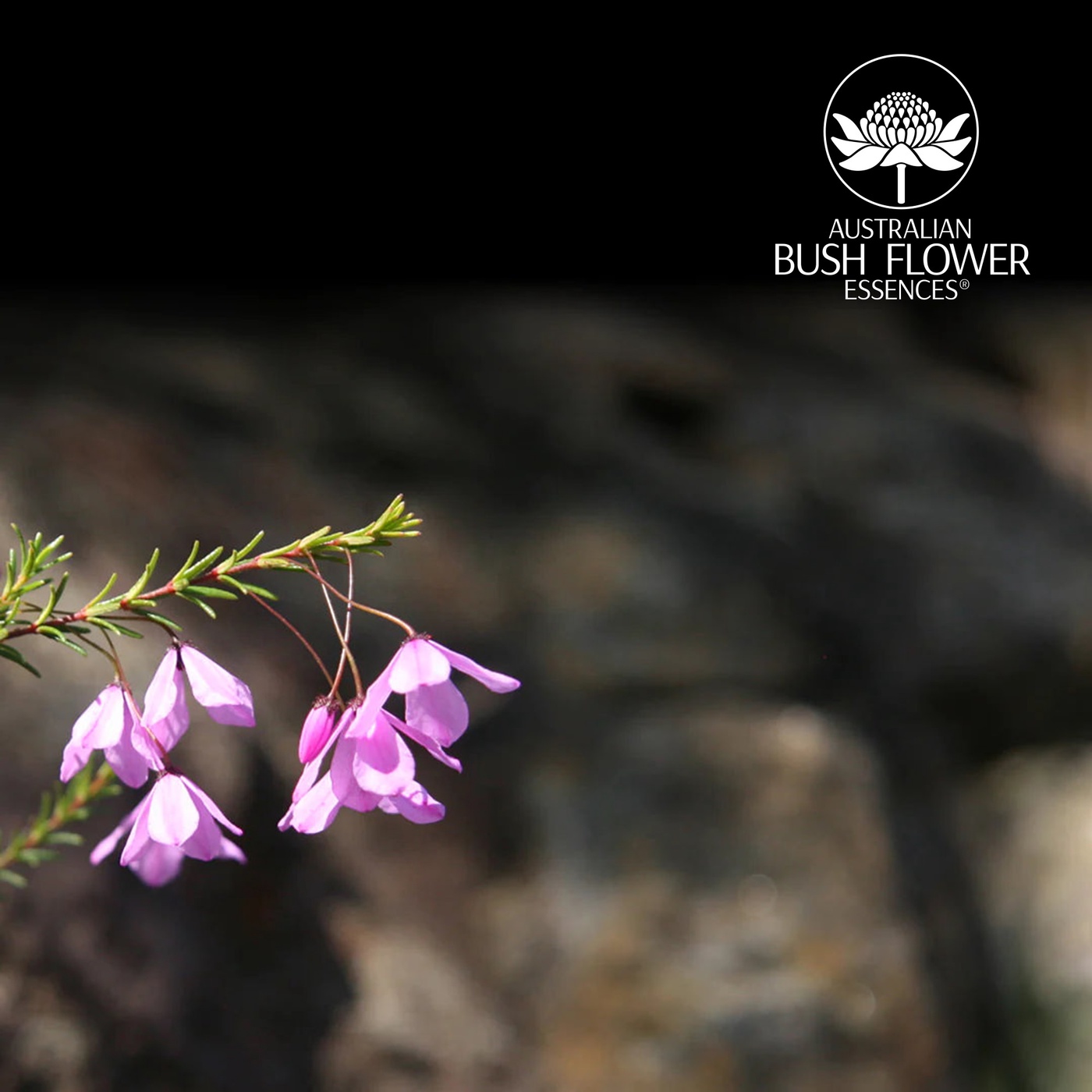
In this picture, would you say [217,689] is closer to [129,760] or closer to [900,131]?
[129,760]

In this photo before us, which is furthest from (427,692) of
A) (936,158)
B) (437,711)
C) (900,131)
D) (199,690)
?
(936,158)

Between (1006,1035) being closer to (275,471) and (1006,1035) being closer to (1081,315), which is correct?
(275,471)

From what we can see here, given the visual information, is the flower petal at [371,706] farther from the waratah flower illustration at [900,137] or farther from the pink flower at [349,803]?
the waratah flower illustration at [900,137]

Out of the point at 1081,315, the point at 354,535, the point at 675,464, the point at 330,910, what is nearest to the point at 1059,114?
the point at 1081,315

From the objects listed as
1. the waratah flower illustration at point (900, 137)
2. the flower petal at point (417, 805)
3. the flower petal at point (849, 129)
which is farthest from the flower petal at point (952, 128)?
the flower petal at point (417, 805)

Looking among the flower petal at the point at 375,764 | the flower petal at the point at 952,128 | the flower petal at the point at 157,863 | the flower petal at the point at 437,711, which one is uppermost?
the flower petal at the point at 952,128
